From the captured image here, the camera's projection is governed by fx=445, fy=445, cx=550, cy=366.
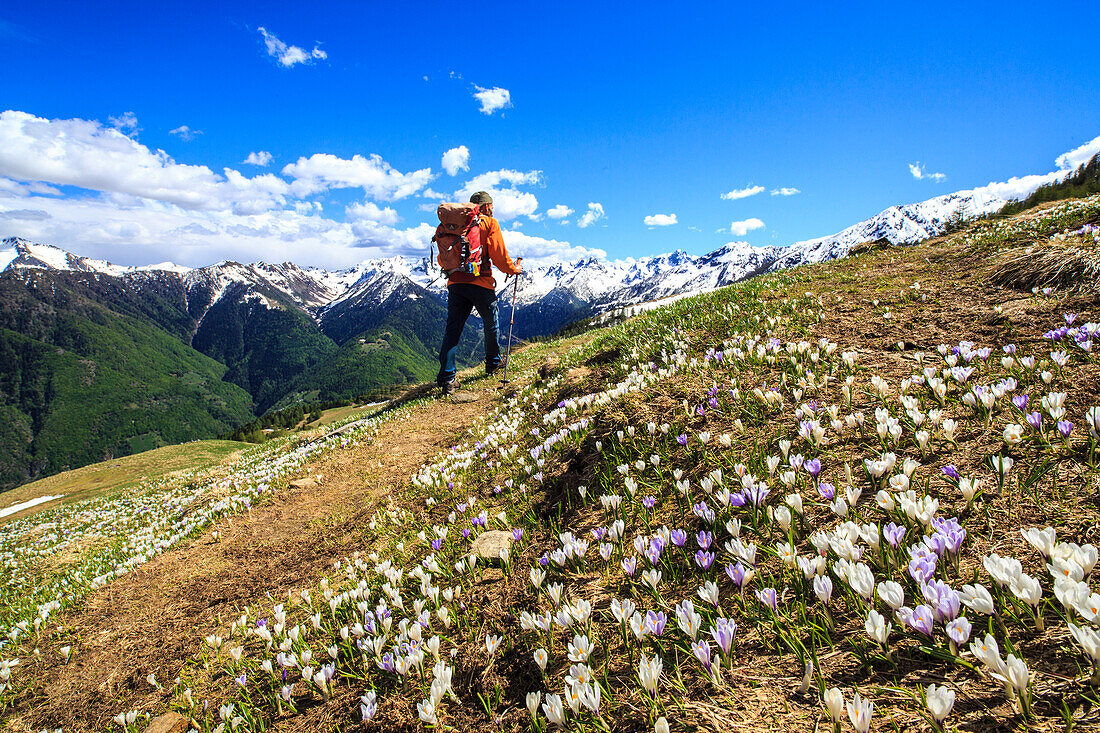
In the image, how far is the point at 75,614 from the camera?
5.78 m

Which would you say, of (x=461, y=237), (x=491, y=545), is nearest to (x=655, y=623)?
(x=491, y=545)

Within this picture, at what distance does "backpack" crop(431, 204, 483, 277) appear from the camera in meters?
12.4

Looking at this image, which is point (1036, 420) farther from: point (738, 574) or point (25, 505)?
point (25, 505)

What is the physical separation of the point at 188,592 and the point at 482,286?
9.20 metres

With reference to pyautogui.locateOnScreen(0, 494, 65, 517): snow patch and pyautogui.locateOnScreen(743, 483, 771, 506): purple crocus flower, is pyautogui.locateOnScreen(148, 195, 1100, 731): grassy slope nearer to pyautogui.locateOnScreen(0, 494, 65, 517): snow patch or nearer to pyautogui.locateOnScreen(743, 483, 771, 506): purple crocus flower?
pyautogui.locateOnScreen(743, 483, 771, 506): purple crocus flower

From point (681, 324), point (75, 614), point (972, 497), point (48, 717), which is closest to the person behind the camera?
point (972, 497)

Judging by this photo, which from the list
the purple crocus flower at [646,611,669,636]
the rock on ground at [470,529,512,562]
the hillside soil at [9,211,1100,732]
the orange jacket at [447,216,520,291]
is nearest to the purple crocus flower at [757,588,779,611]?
the hillside soil at [9,211,1100,732]

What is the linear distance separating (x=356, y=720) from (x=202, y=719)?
1.56 m

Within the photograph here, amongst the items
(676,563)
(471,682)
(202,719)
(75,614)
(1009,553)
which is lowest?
(75,614)

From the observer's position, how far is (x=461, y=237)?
12.5 metres

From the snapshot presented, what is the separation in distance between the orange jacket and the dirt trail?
216 inches

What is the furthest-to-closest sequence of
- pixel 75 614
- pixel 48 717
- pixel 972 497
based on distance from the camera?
pixel 75 614 → pixel 48 717 → pixel 972 497

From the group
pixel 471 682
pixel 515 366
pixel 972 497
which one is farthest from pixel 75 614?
pixel 515 366

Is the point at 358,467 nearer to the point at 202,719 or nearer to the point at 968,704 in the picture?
the point at 202,719
